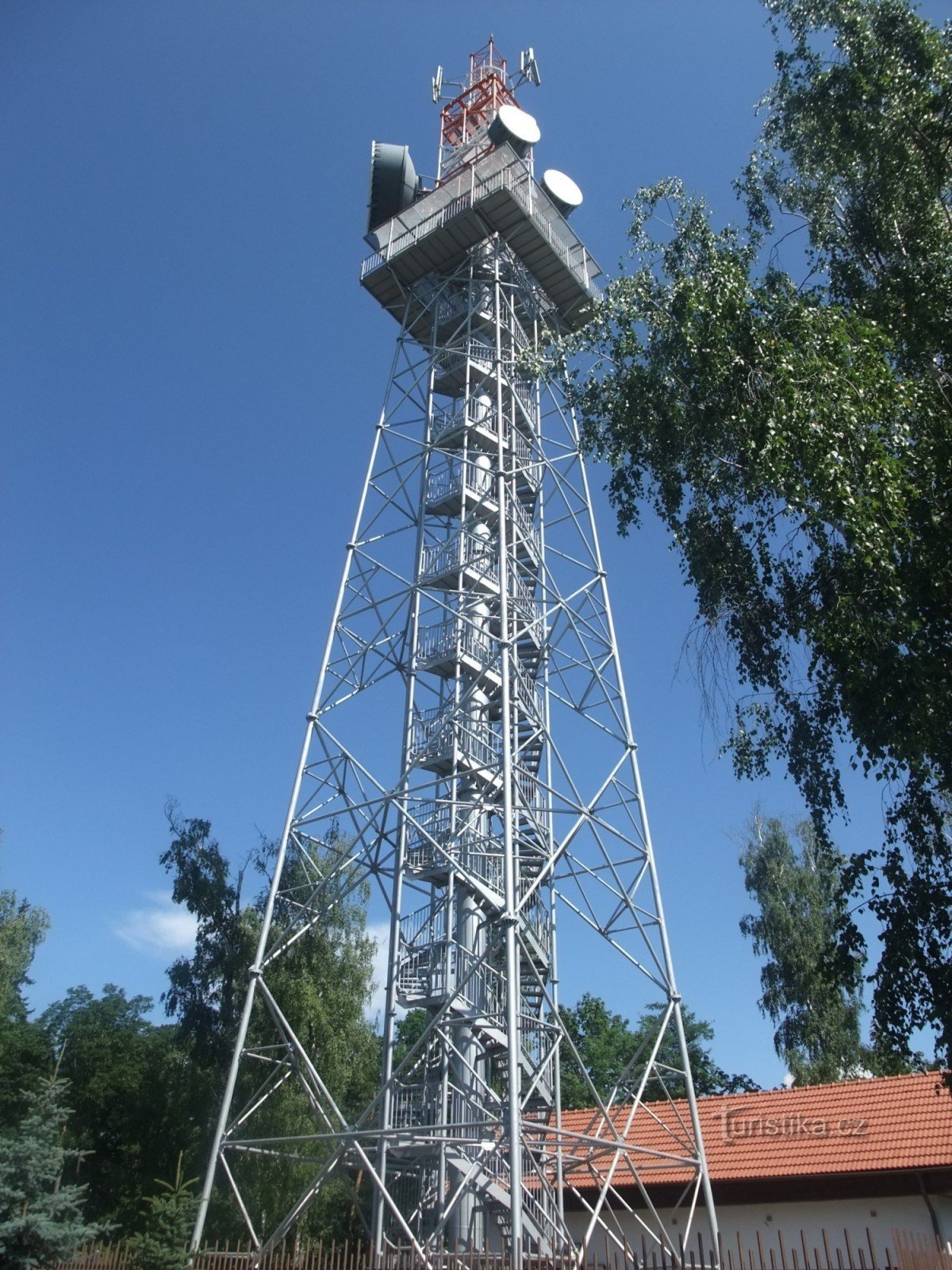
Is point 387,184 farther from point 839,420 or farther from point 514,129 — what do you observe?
point 839,420

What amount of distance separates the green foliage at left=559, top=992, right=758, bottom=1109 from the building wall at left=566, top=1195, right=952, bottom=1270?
16568 mm

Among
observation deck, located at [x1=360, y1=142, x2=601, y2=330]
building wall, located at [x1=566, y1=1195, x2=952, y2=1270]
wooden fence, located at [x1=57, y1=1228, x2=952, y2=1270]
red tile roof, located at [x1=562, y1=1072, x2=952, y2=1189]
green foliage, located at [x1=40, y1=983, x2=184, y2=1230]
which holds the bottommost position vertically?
wooden fence, located at [x1=57, y1=1228, x2=952, y2=1270]

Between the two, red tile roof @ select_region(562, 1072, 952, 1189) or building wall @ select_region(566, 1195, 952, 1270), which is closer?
building wall @ select_region(566, 1195, 952, 1270)

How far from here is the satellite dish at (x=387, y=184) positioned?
2169 centimetres

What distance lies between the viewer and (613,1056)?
3962 cm

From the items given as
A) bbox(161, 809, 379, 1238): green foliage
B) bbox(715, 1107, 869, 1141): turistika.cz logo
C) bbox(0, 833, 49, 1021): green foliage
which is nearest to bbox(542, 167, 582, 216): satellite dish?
bbox(161, 809, 379, 1238): green foliage

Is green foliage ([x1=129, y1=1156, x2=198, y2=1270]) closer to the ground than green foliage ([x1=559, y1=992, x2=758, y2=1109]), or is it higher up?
closer to the ground

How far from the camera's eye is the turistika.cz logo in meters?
18.0

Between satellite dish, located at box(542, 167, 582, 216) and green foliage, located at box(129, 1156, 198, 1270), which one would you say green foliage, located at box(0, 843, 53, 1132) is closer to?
green foliage, located at box(129, 1156, 198, 1270)

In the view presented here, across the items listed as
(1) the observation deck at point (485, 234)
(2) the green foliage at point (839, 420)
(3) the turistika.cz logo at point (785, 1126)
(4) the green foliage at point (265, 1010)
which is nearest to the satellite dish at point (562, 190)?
(1) the observation deck at point (485, 234)

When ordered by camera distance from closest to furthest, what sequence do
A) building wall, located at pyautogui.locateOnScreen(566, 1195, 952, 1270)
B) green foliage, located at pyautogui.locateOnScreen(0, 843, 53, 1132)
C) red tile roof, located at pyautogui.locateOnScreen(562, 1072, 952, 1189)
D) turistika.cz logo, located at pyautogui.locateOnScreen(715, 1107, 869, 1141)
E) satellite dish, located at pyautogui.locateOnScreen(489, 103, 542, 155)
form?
building wall, located at pyautogui.locateOnScreen(566, 1195, 952, 1270)
red tile roof, located at pyautogui.locateOnScreen(562, 1072, 952, 1189)
turistika.cz logo, located at pyautogui.locateOnScreen(715, 1107, 869, 1141)
satellite dish, located at pyautogui.locateOnScreen(489, 103, 542, 155)
green foliage, located at pyautogui.locateOnScreen(0, 843, 53, 1132)

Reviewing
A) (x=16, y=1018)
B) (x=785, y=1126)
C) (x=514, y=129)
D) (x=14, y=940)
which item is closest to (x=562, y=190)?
(x=514, y=129)

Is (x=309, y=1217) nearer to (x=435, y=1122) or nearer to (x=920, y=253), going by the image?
(x=435, y=1122)

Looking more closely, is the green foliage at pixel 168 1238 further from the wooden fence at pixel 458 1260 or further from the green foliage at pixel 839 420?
the green foliage at pixel 839 420
